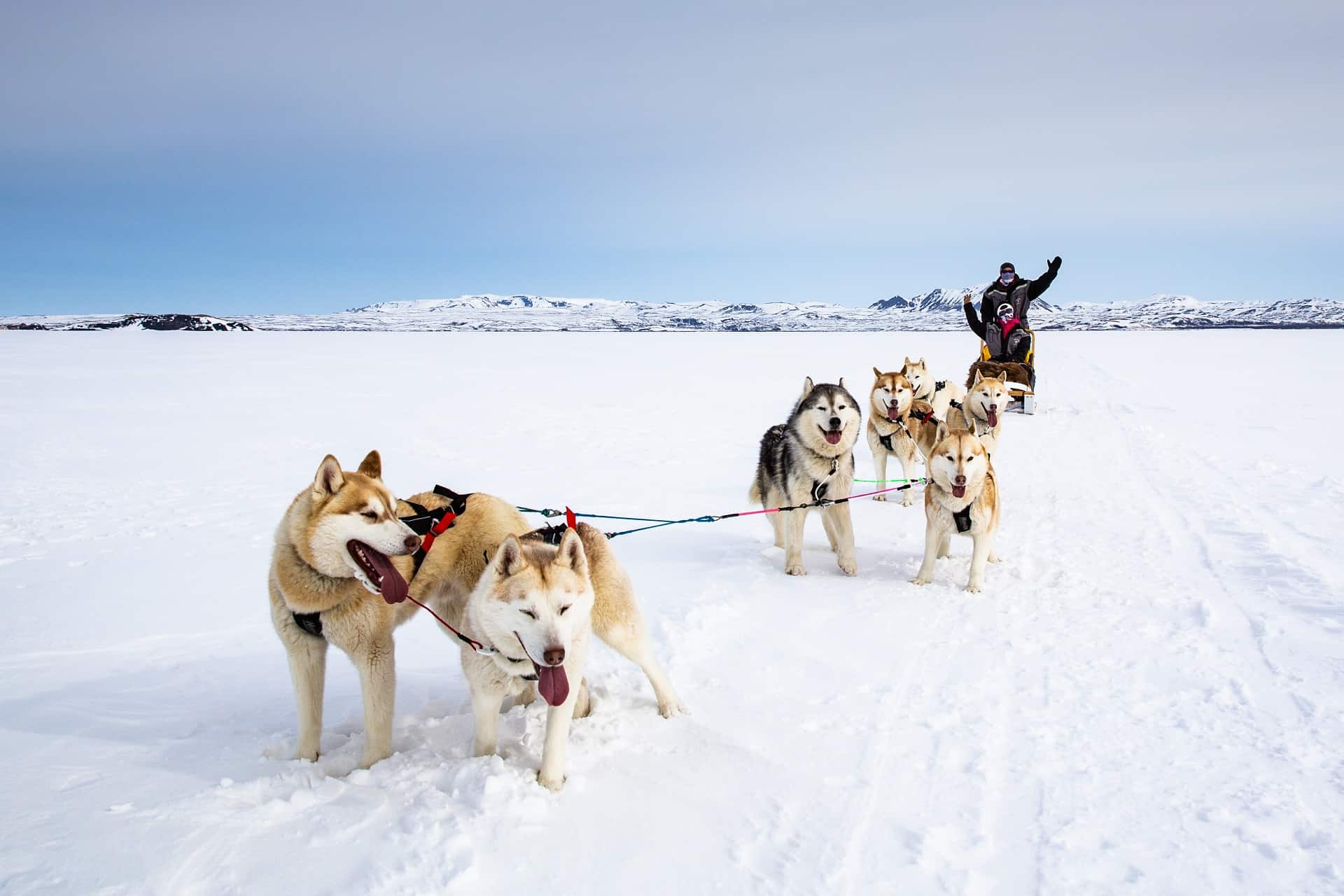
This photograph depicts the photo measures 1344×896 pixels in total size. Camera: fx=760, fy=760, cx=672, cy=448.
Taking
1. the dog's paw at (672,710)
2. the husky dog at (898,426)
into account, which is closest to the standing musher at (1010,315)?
the husky dog at (898,426)

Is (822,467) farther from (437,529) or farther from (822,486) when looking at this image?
(437,529)

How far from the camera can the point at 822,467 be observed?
5.48 meters

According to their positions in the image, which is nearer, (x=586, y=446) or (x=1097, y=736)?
(x=1097, y=736)

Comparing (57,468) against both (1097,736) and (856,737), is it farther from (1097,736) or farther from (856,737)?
(1097,736)

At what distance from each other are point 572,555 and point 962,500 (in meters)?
3.18

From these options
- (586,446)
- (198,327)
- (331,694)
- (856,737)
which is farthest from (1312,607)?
(198,327)

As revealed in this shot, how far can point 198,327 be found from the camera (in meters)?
55.7

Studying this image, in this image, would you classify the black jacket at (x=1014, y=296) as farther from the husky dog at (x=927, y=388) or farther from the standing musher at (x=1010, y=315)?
the husky dog at (x=927, y=388)

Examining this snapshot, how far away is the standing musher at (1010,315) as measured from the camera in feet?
38.8

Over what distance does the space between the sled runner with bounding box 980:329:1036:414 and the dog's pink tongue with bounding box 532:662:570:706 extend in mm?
9986

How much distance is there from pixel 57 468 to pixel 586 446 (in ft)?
20.4

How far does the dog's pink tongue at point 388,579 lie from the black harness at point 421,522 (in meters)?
0.14

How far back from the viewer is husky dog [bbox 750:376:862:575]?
17.8 ft

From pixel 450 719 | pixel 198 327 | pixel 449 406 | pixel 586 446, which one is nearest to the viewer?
pixel 450 719
